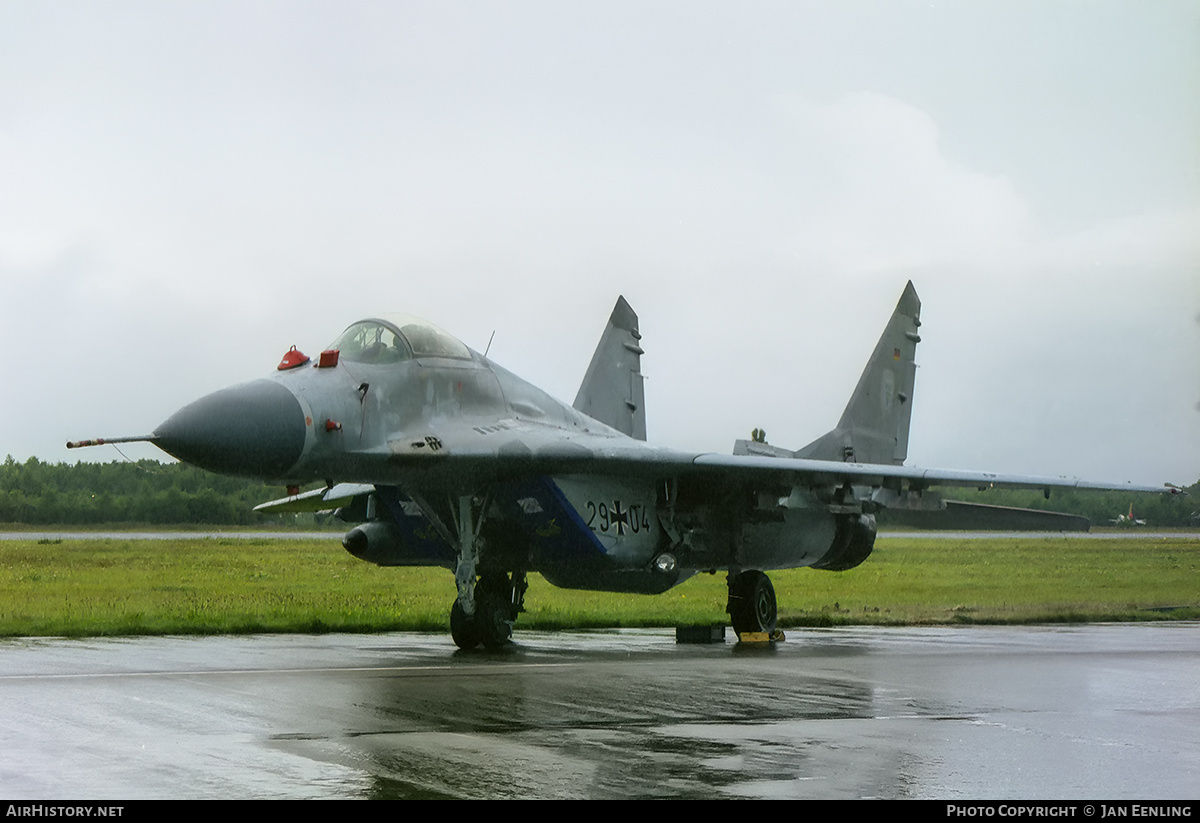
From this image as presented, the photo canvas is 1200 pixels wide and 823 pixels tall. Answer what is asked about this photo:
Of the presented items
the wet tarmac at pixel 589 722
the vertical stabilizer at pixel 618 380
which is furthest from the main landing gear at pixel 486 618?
the vertical stabilizer at pixel 618 380

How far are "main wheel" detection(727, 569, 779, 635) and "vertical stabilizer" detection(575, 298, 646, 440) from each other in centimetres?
406

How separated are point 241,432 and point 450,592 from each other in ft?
49.9

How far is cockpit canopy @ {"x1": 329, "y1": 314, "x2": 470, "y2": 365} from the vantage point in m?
13.7

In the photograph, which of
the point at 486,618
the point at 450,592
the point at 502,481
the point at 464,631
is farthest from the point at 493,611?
the point at 450,592

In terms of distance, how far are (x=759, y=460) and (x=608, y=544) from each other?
2.26 m

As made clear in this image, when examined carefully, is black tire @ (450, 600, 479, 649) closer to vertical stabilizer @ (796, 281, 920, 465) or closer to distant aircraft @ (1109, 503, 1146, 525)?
vertical stabilizer @ (796, 281, 920, 465)

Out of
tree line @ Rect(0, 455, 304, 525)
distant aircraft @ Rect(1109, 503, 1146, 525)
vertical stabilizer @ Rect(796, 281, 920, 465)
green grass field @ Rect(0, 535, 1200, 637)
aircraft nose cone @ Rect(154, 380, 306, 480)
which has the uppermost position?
vertical stabilizer @ Rect(796, 281, 920, 465)

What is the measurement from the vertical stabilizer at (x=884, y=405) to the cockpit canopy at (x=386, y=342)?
8571mm

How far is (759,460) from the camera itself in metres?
15.8

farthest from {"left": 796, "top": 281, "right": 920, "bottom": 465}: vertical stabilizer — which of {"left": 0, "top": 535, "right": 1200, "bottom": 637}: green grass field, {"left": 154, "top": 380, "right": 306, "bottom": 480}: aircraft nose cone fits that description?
{"left": 154, "top": 380, "right": 306, "bottom": 480}: aircraft nose cone

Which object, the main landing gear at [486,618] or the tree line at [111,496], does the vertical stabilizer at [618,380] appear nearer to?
the main landing gear at [486,618]
